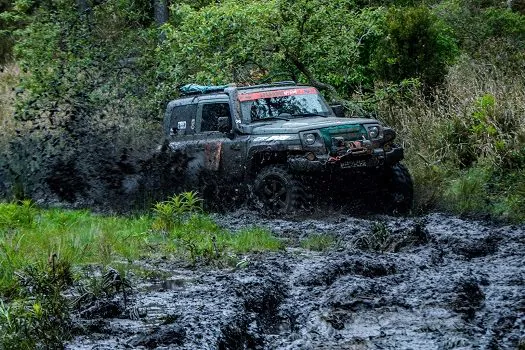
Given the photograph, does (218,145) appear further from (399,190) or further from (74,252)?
(74,252)

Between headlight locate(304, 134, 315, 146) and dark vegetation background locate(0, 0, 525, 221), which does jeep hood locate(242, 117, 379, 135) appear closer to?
headlight locate(304, 134, 315, 146)

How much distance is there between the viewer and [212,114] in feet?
46.4

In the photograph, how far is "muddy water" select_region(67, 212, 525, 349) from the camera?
587cm

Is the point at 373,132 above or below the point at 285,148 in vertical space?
above

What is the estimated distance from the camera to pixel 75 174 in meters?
15.3

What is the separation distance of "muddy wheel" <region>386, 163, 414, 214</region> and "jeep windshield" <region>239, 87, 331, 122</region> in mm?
1496

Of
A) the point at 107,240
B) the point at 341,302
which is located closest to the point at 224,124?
Answer: the point at 107,240

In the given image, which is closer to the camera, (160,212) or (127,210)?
(160,212)

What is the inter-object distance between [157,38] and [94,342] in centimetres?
1837

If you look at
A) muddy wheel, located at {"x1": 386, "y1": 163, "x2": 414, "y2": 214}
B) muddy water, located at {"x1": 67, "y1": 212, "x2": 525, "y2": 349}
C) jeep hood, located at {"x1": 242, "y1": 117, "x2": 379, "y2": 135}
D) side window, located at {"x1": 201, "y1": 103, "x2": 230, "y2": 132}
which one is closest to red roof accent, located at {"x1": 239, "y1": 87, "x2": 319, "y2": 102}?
side window, located at {"x1": 201, "y1": 103, "x2": 230, "y2": 132}

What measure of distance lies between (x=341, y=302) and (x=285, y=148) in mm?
6065

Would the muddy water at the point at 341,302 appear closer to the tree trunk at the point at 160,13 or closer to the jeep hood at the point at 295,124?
the jeep hood at the point at 295,124

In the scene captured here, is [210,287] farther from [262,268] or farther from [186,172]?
[186,172]

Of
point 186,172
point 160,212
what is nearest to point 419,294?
point 160,212
